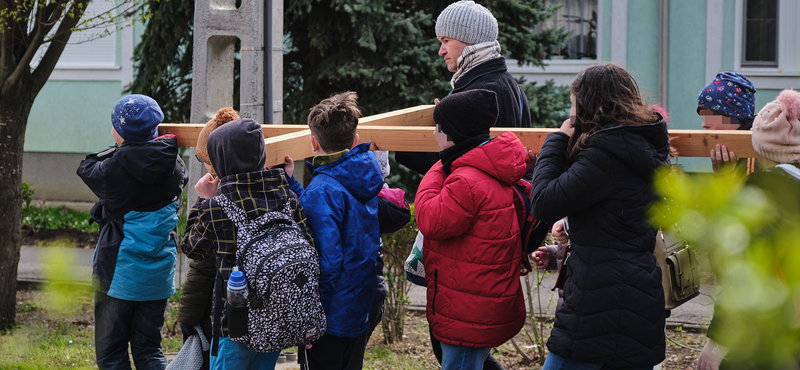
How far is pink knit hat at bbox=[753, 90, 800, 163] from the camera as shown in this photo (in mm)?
2223

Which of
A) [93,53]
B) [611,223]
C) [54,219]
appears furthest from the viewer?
[93,53]

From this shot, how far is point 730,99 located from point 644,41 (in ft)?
26.9

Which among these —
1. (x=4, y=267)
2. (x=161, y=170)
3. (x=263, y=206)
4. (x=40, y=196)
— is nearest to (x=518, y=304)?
(x=263, y=206)

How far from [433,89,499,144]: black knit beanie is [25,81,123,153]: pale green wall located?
10958 millimetres

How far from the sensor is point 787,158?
7.30 ft

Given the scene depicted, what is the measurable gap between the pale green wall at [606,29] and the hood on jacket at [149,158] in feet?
29.3

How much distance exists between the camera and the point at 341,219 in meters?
2.68

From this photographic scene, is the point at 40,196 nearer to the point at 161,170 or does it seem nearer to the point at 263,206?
the point at 161,170

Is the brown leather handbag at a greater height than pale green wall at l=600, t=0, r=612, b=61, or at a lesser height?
lesser

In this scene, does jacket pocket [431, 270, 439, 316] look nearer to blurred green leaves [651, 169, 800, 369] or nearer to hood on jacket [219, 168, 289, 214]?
hood on jacket [219, 168, 289, 214]

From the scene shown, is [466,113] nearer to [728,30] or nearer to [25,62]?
[25,62]

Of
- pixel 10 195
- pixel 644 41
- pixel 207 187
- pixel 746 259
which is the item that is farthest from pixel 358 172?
pixel 644 41


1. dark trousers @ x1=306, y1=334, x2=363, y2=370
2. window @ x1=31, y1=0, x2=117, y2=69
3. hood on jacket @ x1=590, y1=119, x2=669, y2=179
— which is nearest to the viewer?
hood on jacket @ x1=590, y1=119, x2=669, y2=179

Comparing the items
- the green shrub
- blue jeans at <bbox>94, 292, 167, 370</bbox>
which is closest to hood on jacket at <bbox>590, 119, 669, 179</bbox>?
blue jeans at <bbox>94, 292, 167, 370</bbox>
